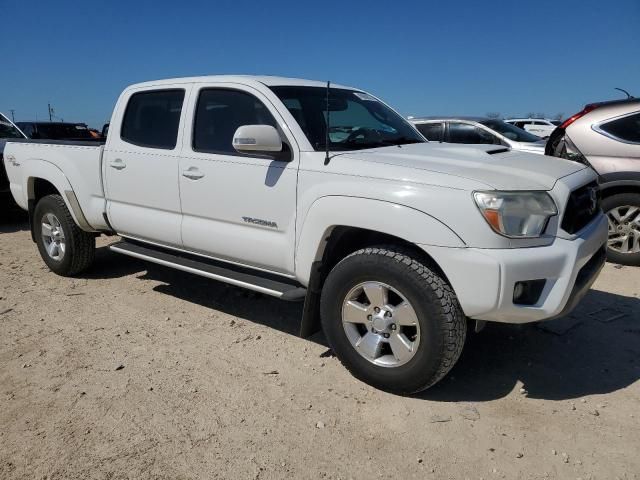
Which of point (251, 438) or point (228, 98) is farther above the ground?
point (228, 98)

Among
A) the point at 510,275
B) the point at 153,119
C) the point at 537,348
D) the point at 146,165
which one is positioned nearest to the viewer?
→ the point at 510,275

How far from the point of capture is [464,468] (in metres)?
2.50

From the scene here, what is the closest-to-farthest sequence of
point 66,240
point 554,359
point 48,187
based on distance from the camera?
point 554,359, point 66,240, point 48,187

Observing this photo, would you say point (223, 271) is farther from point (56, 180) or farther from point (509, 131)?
point (509, 131)

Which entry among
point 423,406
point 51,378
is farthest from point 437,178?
point 51,378

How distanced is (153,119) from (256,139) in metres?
1.60

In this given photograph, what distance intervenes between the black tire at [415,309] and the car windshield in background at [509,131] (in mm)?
6682

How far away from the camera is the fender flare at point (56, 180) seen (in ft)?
16.4

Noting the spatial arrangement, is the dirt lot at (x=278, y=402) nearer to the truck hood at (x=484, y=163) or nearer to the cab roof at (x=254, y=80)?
the truck hood at (x=484, y=163)

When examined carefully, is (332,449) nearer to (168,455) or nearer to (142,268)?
(168,455)

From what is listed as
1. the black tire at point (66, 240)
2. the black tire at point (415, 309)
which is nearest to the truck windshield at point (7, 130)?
the black tire at point (66, 240)

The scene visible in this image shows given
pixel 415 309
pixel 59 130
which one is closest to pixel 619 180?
pixel 415 309

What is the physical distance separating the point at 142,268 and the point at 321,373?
10.3 feet

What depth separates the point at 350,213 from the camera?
3.05 meters
